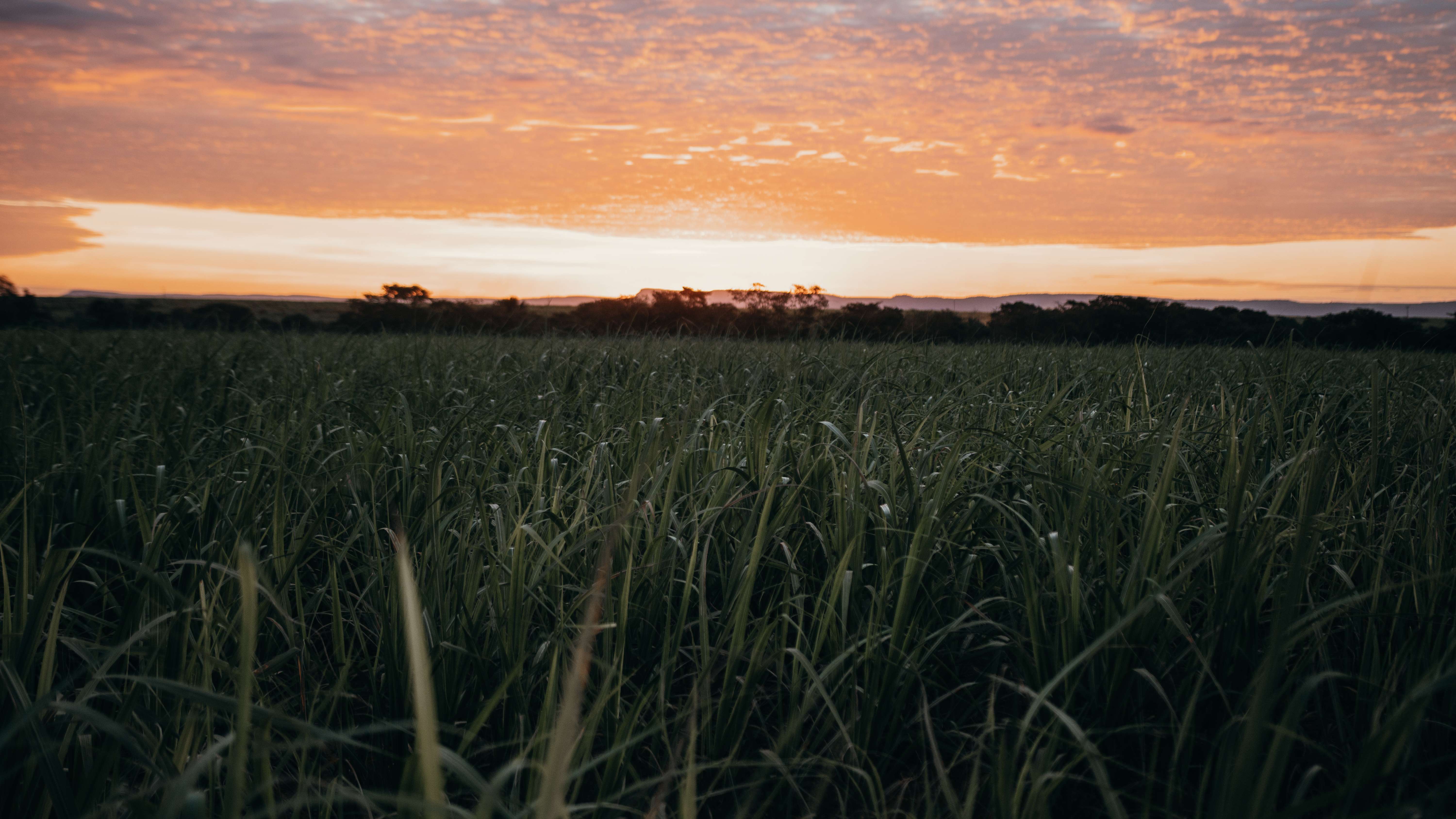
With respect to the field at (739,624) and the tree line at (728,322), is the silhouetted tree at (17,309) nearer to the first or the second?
the tree line at (728,322)

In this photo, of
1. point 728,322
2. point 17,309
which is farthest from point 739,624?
point 17,309

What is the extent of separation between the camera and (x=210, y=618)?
1.44 m

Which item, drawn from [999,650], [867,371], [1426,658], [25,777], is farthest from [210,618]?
[867,371]

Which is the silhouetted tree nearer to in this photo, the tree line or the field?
the tree line

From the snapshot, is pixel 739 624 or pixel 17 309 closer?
pixel 739 624

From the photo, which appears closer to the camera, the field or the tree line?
the field

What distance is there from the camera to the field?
1118 mm

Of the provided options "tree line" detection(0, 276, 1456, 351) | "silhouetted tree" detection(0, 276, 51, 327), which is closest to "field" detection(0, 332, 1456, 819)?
"tree line" detection(0, 276, 1456, 351)

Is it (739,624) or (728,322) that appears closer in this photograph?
(739,624)

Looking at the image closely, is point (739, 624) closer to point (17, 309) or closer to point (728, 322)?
point (728, 322)

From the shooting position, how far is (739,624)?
1462 millimetres

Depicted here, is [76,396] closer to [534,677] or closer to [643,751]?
[534,677]

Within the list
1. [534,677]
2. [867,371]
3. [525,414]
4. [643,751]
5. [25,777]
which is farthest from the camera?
[867,371]

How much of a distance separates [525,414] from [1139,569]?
9.89 feet
